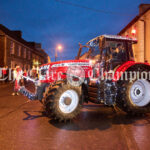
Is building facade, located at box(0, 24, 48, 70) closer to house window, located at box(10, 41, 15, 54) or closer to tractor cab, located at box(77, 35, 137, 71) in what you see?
house window, located at box(10, 41, 15, 54)

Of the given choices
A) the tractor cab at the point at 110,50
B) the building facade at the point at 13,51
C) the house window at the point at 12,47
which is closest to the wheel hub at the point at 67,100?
the tractor cab at the point at 110,50

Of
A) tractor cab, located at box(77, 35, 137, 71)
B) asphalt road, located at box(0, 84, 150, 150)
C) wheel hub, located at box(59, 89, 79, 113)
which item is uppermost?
tractor cab, located at box(77, 35, 137, 71)

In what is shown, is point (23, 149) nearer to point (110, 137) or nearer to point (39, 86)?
point (110, 137)

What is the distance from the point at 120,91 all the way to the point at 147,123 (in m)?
1.24

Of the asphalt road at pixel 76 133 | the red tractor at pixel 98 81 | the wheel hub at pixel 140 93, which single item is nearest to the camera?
the asphalt road at pixel 76 133

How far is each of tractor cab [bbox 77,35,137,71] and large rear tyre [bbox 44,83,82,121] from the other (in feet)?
4.63

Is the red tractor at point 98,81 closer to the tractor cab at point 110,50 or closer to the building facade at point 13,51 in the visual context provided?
the tractor cab at point 110,50

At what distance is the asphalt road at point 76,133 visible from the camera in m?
3.73

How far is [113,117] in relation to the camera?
6.17 meters

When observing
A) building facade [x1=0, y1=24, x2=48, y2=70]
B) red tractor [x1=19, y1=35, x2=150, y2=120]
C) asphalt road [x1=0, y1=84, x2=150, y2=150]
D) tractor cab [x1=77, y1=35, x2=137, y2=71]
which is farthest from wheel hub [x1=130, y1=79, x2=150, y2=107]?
building facade [x1=0, y1=24, x2=48, y2=70]

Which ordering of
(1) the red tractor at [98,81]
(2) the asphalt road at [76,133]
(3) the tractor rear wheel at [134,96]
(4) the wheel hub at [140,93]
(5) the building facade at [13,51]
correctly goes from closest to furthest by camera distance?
1. (2) the asphalt road at [76,133]
2. (1) the red tractor at [98,81]
3. (3) the tractor rear wheel at [134,96]
4. (4) the wheel hub at [140,93]
5. (5) the building facade at [13,51]

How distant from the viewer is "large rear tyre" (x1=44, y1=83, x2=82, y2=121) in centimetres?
512

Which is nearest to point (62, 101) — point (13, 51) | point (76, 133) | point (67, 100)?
point (67, 100)

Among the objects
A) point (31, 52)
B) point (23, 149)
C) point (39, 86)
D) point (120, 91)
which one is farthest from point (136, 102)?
point (31, 52)
